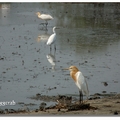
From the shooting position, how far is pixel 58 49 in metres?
6.36

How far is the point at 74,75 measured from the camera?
560 cm

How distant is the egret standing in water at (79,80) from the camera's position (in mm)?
5531

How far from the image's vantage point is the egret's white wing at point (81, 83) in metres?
5.52

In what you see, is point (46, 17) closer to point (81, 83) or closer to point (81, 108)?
point (81, 83)

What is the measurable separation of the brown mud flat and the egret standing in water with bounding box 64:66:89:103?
0.12 m

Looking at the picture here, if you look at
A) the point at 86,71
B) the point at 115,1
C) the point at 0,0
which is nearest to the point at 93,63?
the point at 86,71

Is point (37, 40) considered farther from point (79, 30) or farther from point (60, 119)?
point (60, 119)

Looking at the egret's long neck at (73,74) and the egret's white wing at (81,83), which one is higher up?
the egret's long neck at (73,74)

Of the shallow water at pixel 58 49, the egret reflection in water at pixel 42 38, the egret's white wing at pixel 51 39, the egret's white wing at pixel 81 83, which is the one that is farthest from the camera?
the egret reflection in water at pixel 42 38

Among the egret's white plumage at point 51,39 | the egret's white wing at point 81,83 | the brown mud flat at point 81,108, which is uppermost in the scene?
the egret's white plumage at point 51,39

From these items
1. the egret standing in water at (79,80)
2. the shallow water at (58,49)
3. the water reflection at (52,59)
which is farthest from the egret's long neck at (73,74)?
the water reflection at (52,59)

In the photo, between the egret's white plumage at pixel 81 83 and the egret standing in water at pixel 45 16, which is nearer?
the egret's white plumage at pixel 81 83

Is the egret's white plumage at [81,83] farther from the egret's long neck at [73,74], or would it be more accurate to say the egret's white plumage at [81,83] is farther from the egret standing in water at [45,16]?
the egret standing in water at [45,16]

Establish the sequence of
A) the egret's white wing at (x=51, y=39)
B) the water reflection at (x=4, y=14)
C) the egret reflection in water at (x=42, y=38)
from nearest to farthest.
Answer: the water reflection at (x=4, y=14) → the egret's white wing at (x=51, y=39) → the egret reflection in water at (x=42, y=38)
